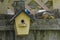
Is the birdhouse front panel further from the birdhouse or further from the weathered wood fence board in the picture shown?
the weathered wood fence board

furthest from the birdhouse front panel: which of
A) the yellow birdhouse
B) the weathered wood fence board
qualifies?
the weathered wood fence board

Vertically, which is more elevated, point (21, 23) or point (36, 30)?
point (21, 23)

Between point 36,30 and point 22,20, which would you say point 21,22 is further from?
point 36,30

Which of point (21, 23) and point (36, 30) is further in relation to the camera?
point (36, 30)

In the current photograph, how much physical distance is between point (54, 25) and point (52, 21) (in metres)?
0.06

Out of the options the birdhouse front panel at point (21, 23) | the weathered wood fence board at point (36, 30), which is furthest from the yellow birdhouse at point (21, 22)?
the weathered wood fence board at point (36, 30)

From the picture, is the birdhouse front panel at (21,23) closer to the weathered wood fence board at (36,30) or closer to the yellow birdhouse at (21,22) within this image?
the yellow birdhouse at (21,22)

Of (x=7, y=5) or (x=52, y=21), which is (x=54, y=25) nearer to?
(x=52, y=21)

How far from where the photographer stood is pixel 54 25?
356 inches

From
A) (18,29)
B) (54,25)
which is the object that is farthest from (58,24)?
(18,29)

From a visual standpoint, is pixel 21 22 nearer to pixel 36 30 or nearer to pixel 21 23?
pixel 21 23

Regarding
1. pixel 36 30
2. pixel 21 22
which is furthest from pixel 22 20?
pixel 36 30

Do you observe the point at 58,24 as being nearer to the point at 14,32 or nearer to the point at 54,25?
the point at 54,25

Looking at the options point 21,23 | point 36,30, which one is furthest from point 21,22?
point 36,30
